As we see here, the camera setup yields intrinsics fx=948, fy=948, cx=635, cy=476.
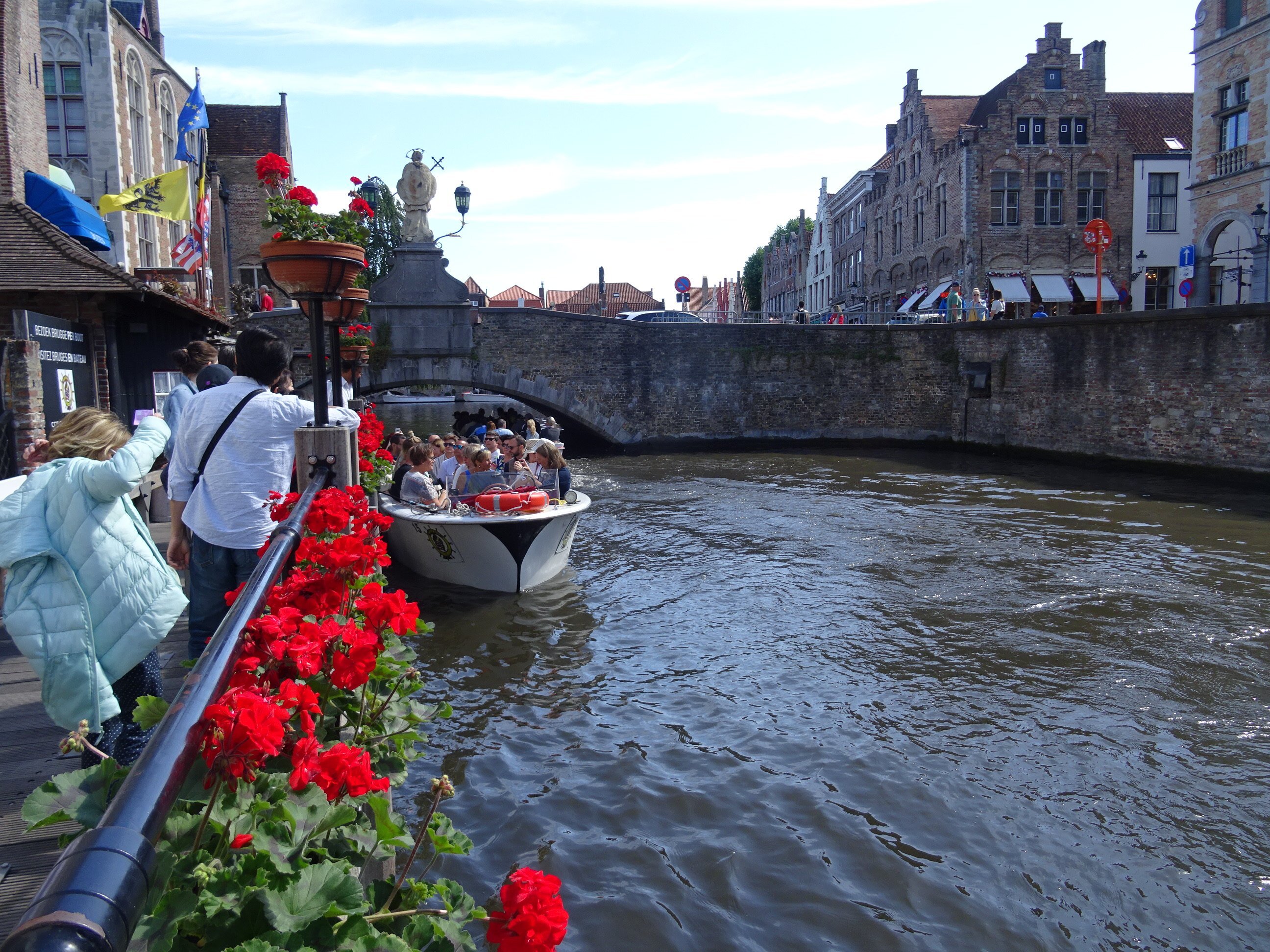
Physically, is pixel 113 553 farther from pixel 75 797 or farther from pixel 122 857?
pixel 122 857

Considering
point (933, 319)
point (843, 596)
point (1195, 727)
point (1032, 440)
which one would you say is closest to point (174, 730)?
point (1195, 727)

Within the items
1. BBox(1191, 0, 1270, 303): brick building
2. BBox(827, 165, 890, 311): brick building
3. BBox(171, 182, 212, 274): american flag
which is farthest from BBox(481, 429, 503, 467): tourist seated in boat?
BBox(827, 165, 890, 311): brick building

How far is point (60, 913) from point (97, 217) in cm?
1471

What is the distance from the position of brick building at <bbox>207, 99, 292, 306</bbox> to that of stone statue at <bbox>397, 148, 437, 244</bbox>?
7.59 meters

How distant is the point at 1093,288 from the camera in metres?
28.1

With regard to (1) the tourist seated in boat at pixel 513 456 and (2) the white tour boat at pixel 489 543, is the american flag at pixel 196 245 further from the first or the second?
(2) the white tour boat at pixel 489 543

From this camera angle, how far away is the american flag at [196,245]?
591 inches

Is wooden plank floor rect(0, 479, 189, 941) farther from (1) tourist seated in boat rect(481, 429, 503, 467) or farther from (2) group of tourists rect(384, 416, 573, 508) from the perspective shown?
(1) tourist seated in boat rect(481, 429, 503, 467)

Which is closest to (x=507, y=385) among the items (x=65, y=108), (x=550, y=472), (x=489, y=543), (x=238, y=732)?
(x=65, y=108)

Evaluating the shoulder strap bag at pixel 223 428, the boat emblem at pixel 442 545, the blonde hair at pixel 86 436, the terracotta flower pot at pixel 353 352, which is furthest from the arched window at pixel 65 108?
the blonde hair at pixel 86 436

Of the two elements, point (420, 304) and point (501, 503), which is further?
point (420, 304)

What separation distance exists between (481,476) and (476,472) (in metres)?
0.07

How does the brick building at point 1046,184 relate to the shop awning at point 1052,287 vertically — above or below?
above

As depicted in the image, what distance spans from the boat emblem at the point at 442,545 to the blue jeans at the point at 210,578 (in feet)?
16.9
